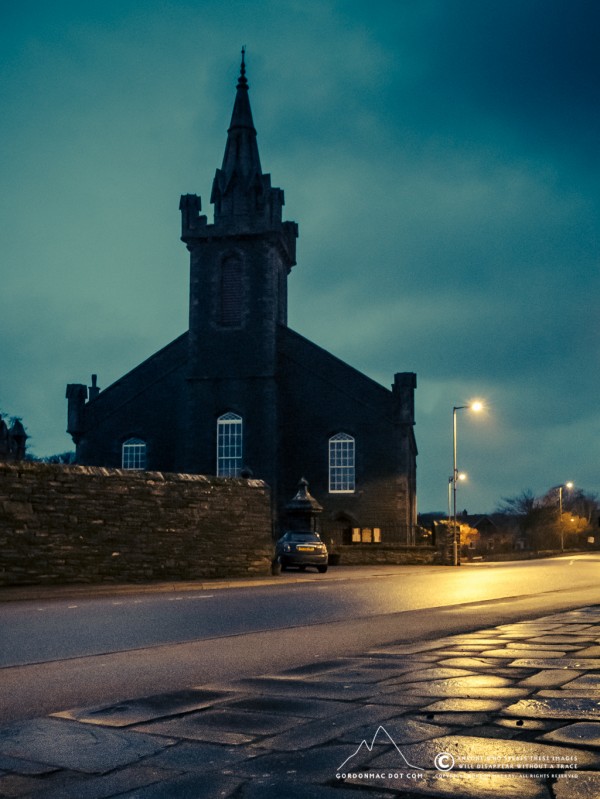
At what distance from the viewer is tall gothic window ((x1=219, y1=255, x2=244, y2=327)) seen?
172 ft

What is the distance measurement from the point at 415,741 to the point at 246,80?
56.6m

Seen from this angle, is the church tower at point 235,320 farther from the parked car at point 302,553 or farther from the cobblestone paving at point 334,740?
the cobblestone paving at point 334,740

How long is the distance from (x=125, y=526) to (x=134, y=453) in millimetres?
31262

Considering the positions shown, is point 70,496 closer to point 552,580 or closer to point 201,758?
point 552,580

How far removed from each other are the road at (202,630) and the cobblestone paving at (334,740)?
3.99 ft

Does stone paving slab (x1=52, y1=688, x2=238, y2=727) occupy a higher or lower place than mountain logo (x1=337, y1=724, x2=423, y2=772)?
lower

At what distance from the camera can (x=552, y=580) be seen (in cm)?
2388

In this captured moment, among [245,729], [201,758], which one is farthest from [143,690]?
[201,758]

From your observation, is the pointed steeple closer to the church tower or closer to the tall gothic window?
the church tower

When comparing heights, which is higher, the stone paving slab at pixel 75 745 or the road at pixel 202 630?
the stone paving slab at pixel 75 745

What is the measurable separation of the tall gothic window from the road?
33404mm

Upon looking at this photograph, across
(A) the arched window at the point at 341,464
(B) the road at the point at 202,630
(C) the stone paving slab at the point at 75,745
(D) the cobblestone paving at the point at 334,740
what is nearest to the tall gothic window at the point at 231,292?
(A) the arched window at the point at 341,464

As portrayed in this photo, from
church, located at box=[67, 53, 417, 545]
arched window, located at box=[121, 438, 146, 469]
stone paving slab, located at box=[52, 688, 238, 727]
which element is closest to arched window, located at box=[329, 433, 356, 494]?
church, located at box=[67, 53, 417, 545]

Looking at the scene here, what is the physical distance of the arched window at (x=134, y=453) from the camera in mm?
53375
